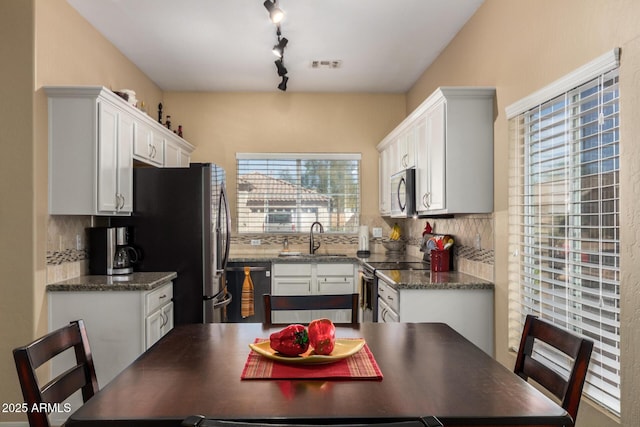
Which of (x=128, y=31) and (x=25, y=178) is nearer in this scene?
(x=25, y=178)

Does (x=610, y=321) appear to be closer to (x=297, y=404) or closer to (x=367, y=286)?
(x=297, y=404)

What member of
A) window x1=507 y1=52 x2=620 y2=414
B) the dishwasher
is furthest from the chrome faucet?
window x1=507 y1=52 x2=620 y2=414

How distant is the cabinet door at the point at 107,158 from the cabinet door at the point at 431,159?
232cm

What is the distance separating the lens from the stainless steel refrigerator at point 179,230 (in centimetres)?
369

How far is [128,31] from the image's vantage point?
3.73m

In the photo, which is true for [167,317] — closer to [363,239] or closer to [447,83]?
[363,239]

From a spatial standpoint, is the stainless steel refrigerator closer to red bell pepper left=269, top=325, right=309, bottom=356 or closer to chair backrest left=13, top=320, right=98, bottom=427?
chair backrest left=13, top=320, right=98, bottom=427

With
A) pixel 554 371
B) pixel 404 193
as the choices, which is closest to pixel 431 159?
pixel 404 193

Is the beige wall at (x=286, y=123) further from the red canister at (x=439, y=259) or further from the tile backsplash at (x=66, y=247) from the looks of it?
the tile backsplash at (x=66, y=247)

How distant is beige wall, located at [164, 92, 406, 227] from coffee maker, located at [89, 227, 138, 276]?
2.09 m

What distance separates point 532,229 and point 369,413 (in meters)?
1.99

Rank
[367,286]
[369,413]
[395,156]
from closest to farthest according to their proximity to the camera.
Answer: [369,413]
[367,286]
[395,156]

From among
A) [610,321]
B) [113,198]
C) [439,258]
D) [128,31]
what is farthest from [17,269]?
[610,321]

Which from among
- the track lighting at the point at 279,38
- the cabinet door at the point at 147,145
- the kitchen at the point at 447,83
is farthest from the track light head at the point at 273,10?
the cabinet door at the point at 147,145
